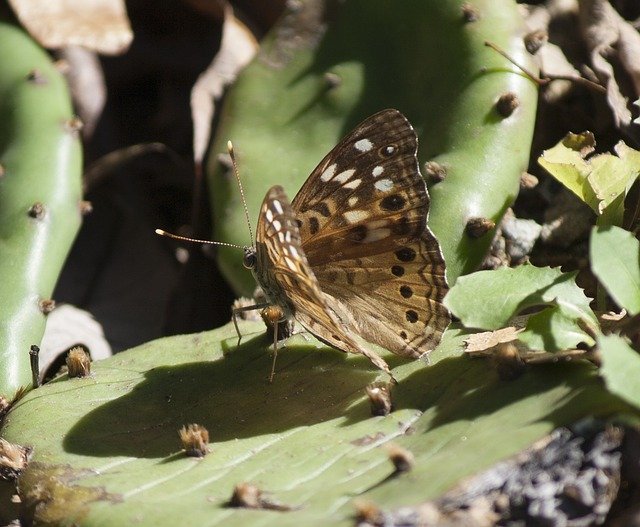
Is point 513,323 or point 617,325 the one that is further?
point 513,323

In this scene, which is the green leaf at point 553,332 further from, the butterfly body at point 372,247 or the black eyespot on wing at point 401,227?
the black eyespot on wing at point 401,227

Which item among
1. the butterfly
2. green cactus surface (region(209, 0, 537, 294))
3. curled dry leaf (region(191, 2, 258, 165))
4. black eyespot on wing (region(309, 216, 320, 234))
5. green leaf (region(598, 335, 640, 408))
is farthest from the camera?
curled dry leaf (region(191, 2, 258, 165))

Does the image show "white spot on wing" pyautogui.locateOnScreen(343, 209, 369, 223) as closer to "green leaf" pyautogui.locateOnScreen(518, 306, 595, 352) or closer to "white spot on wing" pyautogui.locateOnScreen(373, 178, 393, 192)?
"white spot on wing" pyautogui.locateOnScreen(373, 178, 393, 192)

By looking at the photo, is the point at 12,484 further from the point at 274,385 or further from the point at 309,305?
the point at 309,305

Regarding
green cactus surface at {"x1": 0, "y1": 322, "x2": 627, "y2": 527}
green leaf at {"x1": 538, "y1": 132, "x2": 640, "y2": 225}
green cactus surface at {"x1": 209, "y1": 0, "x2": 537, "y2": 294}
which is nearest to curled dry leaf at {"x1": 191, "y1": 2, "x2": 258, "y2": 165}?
green cactus surface at {"x1": 209, "y1": 0, "x2": 537, "y2": 294}

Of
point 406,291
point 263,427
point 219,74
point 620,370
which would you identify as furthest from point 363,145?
point 219,74

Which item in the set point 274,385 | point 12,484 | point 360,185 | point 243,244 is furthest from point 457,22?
point 12,484
